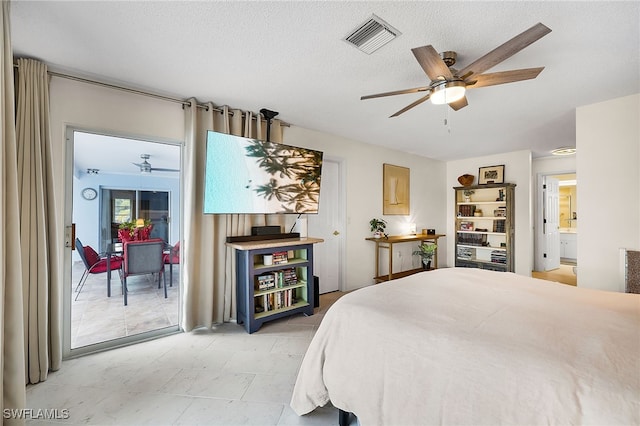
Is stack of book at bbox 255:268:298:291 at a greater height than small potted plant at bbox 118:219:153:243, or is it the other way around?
small potted plant at bbox 118:219:153:243

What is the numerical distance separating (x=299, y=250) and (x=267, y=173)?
1036mm

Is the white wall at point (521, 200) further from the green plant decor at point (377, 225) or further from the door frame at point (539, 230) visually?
the green plant decor at point (377, 225)

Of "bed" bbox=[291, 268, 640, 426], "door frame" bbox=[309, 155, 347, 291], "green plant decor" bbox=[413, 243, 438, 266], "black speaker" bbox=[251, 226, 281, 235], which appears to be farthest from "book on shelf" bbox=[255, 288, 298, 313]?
"green plant decor" bbox=[413, 243, 438, 266]

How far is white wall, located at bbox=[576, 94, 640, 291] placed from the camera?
2.56 metres

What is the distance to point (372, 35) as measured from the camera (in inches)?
67.4

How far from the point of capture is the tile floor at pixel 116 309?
8.71ft

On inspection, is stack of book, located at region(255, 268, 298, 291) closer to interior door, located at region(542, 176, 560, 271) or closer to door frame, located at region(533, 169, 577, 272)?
door frame, located at region(533, 169, 577, 272)

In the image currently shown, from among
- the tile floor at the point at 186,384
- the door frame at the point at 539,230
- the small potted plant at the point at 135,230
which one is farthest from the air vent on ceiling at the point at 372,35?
the door frame at the point at 539,230

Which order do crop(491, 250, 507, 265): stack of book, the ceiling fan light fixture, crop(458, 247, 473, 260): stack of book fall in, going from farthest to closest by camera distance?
crop(458, 247, 473, 260): stack of book → crop(491, 250, 507, 265): stack of book → the ceiling fan light fixture

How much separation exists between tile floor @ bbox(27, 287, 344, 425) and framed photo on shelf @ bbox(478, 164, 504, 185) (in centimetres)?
474

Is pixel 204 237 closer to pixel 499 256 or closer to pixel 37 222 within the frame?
pixel 37 222

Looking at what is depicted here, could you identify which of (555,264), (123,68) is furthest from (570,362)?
(555,264)

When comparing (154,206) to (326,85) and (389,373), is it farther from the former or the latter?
(389,373)

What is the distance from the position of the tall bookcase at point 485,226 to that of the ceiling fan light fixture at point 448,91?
3833 mm
